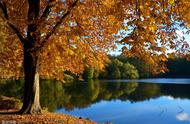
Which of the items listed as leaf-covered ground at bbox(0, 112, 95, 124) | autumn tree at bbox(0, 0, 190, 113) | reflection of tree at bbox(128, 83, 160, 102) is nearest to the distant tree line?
reflection of tree at bbox(128, 83, 160, 102)

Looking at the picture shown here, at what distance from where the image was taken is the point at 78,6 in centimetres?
1644

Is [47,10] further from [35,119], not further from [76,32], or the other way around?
[35,119]

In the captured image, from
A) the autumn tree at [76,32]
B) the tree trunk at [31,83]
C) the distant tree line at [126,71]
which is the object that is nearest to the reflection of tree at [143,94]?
the autumn tree at [76,32]

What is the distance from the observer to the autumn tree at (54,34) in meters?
17.0

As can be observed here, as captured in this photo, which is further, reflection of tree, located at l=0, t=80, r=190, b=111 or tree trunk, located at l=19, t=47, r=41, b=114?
reflection of tree, located at l=0, t=80, r=190, b=111

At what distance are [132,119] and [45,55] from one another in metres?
15.9

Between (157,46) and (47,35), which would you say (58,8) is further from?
(157,46)

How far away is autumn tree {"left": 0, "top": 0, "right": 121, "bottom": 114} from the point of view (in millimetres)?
17031

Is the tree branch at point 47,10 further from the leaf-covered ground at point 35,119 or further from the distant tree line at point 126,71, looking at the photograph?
the distant tree line at point 126,71

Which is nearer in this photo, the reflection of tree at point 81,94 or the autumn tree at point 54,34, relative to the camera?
the autumn tree at point 54,34

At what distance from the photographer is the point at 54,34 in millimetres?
17609

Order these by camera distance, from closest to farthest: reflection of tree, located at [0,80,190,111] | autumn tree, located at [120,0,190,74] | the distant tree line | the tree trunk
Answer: autumn tree, located at [120,0,190,74], the tree trunk, reflection of tree, located at [0,80,190,111], the distant tree line

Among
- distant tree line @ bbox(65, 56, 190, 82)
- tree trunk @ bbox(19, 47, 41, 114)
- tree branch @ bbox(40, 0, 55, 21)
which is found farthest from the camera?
distant tree line @ bbox(65, 56, 190, 82)

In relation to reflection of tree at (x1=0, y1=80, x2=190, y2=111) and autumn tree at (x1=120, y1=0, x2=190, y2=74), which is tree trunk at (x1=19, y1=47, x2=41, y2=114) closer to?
autumn tree at (x1=120, y1=0, x2=190, y2=74)
